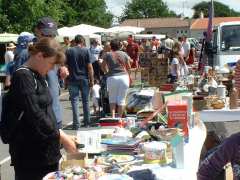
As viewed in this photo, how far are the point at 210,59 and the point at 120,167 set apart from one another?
9.69 m

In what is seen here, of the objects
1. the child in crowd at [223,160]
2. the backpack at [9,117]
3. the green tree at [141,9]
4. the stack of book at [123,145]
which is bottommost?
the stack of book at [123,145]

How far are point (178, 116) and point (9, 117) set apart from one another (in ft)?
4.35

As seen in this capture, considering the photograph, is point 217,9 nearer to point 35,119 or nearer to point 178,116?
A: point 178,116

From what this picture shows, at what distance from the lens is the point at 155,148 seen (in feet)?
10.6

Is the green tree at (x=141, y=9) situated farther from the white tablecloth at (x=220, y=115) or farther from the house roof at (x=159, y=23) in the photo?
the white tablecloth at (x=220, y=115)

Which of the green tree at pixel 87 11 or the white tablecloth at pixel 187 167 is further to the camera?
the green tree at pixel 87 11

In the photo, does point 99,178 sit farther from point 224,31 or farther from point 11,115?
point 224,31

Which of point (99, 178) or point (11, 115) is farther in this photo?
point (11, 115)

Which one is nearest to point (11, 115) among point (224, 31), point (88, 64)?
point (88, 64)

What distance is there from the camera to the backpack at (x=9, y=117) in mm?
2992

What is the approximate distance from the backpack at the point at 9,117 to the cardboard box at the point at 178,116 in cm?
115

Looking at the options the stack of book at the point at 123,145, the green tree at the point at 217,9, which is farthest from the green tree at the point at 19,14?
the green tree at the point at 217,9

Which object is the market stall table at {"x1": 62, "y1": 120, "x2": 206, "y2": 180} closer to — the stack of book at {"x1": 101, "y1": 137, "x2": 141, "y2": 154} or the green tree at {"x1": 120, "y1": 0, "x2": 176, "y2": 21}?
the stack of book at {"x1": 101, "y1": 137, "x2": 141, "y2": 154}

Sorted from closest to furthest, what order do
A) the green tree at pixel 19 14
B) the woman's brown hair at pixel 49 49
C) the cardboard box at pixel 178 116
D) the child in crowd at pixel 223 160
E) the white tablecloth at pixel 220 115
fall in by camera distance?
the child in crowd at pixel 223 160, the woman's brown hair at pixel 49 49, the cardboard box at pixel 178 116, the white tablecloth at pixel 220 115, the green tree at pixel 19 14
